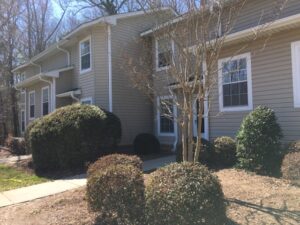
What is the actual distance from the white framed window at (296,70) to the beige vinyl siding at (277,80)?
12cm

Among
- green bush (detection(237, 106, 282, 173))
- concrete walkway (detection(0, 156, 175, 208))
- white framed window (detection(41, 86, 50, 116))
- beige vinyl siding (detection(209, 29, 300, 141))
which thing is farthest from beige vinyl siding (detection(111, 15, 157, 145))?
green bush (detection(237, 106, 282, 173))

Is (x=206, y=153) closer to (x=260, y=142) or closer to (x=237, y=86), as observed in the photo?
(x=260, y=142)

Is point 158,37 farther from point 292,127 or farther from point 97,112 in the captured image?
point 97,112

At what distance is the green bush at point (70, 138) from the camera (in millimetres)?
12719

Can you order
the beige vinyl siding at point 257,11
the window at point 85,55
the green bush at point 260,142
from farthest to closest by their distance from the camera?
the window at point 85,55 < the beige vinyl siding at point 257,11 < the green bush at point 260,142

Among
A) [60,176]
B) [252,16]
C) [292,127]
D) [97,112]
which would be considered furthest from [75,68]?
[292,127]

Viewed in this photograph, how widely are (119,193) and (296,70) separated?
6.67 m

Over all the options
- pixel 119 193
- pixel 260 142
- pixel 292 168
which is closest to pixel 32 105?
pixel 260 142

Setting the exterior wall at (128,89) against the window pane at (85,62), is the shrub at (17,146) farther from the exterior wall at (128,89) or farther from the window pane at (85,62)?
the exterior wall at (128,89)

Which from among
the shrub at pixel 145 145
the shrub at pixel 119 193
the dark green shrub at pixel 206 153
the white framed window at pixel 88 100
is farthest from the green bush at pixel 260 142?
the white framed window at pixel 88 100

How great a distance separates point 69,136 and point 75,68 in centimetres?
734

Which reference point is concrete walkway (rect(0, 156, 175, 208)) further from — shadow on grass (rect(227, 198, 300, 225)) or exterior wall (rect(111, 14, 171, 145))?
exterior wall (rect(111, 14, 171, 145))

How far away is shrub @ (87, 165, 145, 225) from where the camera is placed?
19.9ft

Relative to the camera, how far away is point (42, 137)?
508 inches
